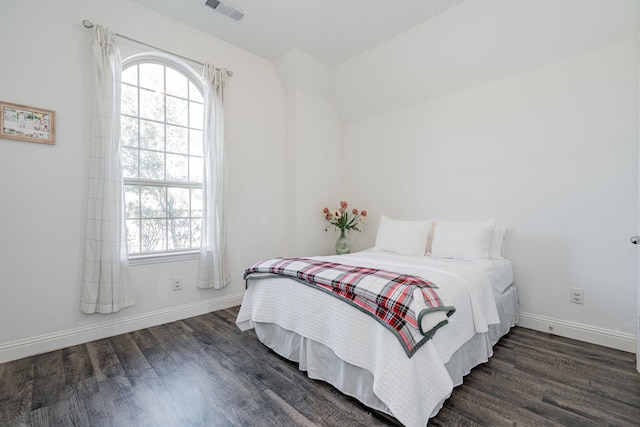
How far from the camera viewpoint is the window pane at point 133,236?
269cm

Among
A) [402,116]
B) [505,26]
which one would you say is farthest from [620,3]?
[402,116]

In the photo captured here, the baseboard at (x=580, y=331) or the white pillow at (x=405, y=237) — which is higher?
the white pillow at (x=405, y=237)

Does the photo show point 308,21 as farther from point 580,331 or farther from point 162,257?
point 580,331

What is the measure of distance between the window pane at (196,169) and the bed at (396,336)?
4.48 ft

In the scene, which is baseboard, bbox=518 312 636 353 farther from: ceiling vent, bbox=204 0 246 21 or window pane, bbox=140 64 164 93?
window pane, bbox=140 64 164 93

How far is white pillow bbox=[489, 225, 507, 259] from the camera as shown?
2671 millimetres

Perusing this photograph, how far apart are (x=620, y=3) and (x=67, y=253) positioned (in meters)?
4.44

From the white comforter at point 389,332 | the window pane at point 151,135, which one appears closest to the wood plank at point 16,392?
the white comforter at point 389,332

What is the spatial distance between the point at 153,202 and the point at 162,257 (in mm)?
530

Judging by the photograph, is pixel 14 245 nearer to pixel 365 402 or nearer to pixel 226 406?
pixel 226 406

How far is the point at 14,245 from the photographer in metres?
2.12

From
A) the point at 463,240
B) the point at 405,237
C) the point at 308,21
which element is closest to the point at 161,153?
the point at 308,21

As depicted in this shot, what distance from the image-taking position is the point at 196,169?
314cm

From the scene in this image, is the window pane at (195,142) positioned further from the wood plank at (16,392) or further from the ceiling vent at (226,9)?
the wood plank at (16,392)
